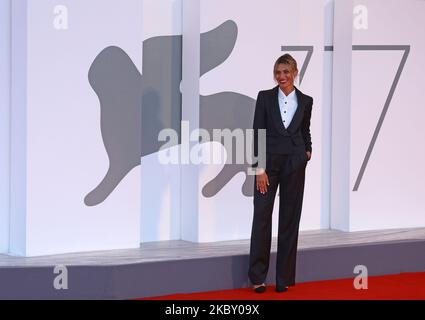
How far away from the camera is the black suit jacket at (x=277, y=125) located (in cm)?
475

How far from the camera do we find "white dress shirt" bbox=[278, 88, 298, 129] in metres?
4.77

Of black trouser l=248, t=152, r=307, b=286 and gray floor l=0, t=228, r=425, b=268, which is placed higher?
black trouser l=248, t=152, r=307, b=286

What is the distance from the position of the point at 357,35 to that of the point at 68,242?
2.71 m

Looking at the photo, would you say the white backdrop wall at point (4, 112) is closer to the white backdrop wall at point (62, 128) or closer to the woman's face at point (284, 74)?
the white backdrop wall at point (62, 128)

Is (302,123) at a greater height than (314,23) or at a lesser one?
lesser

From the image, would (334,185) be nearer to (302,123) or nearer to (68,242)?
(302,123)

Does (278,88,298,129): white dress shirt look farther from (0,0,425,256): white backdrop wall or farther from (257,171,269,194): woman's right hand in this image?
(0,0,425,256): white backdrop wall

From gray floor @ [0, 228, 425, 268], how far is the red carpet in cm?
24

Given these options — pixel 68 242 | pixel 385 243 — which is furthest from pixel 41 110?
pixel 385 243

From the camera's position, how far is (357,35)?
621 cm

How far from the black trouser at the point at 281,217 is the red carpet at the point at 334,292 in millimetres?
109

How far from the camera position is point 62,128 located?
16.3 ft

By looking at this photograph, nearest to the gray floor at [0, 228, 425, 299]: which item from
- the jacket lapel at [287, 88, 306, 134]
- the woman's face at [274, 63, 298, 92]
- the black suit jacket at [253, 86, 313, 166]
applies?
the black suit jacket at [253, 86, 313, 166]

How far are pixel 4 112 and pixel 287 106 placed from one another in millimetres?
1725
